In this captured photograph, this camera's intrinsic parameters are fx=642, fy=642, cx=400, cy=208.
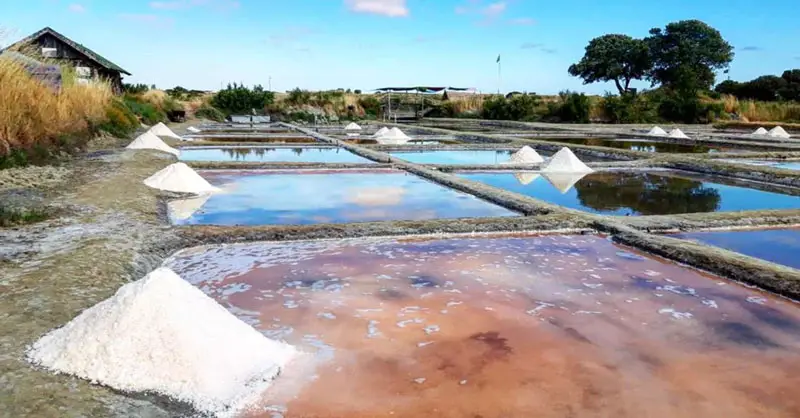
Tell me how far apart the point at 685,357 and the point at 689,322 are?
1.16 feet

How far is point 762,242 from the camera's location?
12.0 feet

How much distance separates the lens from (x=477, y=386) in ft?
5.97

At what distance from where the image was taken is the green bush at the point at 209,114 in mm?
22939

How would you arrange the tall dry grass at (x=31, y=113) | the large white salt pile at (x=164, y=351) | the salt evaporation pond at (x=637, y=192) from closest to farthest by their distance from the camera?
the large white salt pile at (x=164, y=351), the salt evaporation pond at (x=637, y=192), the tall dry grass at (x=31, y=113)

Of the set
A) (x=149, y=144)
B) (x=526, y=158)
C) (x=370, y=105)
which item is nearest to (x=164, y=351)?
(x=526, y=158)

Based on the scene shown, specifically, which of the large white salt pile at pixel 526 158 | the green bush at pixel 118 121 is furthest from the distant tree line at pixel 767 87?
the green bush at pixel 118 121

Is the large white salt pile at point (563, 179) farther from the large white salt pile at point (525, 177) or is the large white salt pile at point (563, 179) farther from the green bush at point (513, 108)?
the green bush at point (513, 108)

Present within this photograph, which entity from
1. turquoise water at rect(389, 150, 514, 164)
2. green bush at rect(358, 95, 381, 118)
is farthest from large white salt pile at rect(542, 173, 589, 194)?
green bush at rect(358, 95, 381, 118)

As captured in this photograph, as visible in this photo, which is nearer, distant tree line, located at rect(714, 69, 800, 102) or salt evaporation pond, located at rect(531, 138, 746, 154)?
salt evaporation pond, located at rect(531, 138, 746, 154)

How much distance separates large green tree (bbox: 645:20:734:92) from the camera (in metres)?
37.1

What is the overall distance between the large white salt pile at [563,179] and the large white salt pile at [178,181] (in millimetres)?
3094

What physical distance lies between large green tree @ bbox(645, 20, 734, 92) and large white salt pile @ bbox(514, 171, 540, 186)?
110 feet

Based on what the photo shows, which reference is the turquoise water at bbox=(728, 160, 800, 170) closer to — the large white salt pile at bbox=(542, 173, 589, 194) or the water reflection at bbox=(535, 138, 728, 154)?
the water reflection at bbox=(535, 138, 728, 154)

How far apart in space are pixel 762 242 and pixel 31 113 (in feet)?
20.1
